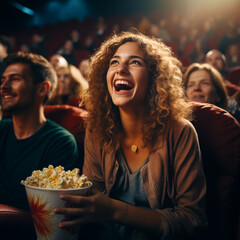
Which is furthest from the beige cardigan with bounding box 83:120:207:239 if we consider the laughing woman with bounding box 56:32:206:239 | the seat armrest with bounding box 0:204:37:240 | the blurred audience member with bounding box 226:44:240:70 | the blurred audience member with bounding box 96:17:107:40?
the blurred audience member with bounding box 96:17:107:40

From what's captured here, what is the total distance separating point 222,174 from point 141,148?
276mm

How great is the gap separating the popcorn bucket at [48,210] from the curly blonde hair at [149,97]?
299mm

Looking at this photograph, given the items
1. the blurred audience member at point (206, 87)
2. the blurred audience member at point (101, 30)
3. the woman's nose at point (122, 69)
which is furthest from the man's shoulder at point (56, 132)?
the blurred audience member at point (101, 30)

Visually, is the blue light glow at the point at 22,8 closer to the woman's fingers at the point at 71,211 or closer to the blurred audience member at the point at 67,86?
the blurred audience member at the point at 67,86

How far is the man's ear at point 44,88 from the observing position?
1.19 metres

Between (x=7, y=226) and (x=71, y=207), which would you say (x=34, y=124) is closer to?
(x=7, y=226)

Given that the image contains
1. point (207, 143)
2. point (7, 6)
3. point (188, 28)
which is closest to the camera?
point (207, 143)

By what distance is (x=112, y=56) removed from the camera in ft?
3.09

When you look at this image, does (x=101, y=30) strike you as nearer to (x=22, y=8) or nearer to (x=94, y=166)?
(x=22, y=8)

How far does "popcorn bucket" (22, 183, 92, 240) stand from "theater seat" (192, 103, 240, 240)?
17.5 inches

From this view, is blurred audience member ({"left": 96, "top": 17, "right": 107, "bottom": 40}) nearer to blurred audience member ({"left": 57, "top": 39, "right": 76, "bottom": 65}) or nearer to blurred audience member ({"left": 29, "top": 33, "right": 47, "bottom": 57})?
blurred audience member ({"left": 57, "top": 39, "right": 76, "bottom": 65})

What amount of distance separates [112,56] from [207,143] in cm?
44

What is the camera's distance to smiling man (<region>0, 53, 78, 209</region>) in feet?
3.26

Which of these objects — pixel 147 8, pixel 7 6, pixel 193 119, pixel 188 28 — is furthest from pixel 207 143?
pixel 7 6
